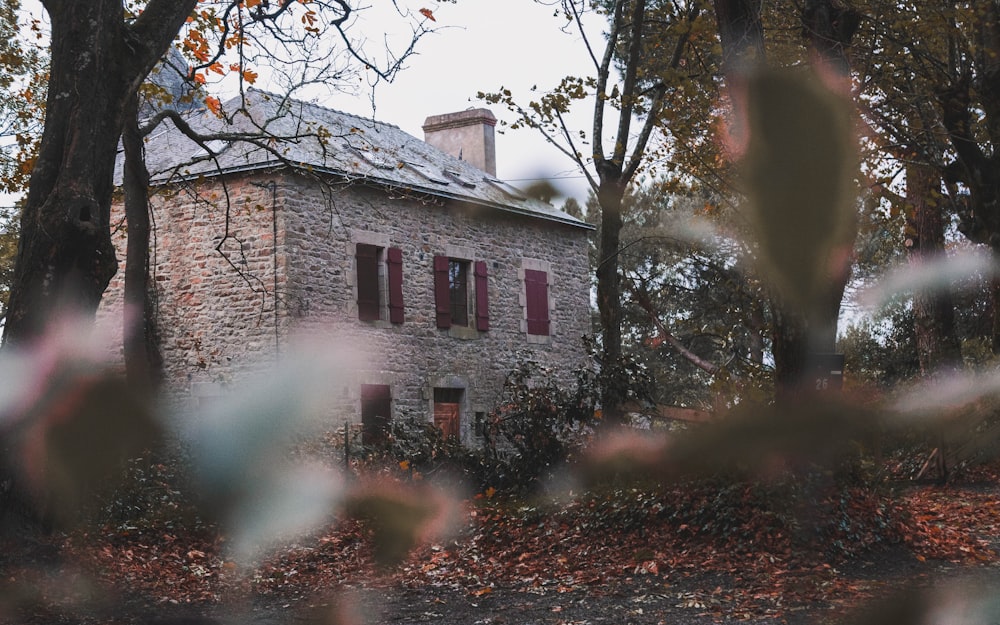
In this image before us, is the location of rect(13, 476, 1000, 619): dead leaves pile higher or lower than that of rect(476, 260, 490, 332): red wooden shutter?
lower

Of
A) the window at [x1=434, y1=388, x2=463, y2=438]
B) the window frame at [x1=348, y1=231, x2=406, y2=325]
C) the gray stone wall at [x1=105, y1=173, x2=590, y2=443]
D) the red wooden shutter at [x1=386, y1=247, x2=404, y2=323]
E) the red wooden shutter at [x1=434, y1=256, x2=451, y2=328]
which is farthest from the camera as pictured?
the red wooden shutter at [x1=434, y1=256, x2=451, y2=328]

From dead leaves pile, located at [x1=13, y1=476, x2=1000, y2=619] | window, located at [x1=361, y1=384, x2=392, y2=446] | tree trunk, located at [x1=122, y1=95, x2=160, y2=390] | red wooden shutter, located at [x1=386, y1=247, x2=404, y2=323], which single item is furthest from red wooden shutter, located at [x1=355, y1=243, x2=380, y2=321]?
dead leaves pile, located at [x1=13, y1=476, x2=1000, y2=619]

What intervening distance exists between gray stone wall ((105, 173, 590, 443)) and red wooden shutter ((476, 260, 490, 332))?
134mm

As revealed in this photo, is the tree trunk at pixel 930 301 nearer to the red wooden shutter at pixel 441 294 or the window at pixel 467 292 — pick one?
the window at pixel 467 292

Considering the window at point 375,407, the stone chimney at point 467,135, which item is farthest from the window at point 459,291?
the stone chimney at point 467,135

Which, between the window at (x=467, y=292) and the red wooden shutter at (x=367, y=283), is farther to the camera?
the window at (x=467, y=292)

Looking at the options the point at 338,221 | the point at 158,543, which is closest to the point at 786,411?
the point at 158,543

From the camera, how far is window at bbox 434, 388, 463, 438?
1791 cm

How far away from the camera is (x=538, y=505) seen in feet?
32.9

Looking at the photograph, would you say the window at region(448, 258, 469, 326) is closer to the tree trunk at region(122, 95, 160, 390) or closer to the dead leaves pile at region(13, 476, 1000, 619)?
the tree trunk at region(122, 95, 160, 390)

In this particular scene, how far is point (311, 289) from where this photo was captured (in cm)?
1588

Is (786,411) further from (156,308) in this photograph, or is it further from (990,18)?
(156,308)

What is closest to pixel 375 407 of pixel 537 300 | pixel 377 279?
pixel 377 279

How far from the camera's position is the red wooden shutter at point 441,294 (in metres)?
18.1
